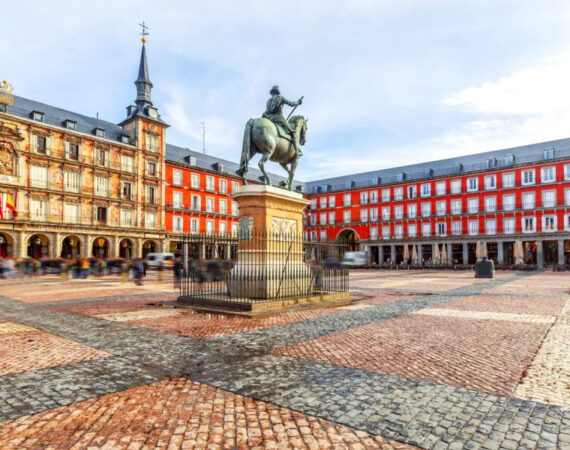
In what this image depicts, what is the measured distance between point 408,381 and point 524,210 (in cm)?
4601

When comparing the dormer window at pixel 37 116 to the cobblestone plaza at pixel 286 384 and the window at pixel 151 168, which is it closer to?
the window at pixel 151 168

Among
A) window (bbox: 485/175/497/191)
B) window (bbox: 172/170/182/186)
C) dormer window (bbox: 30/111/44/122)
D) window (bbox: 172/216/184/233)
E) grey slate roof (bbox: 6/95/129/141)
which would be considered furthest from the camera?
window (bbox: 485/175/497/191)

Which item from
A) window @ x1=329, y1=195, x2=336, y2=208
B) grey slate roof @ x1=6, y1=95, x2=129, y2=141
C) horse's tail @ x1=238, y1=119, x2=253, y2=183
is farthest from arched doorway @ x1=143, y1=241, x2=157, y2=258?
horse's tail @ x1=238, y1=119, x2=253, y2=183

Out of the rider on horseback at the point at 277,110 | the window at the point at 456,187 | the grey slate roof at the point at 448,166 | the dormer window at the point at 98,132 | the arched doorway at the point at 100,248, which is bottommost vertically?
the arched doorway at the point at 100,248

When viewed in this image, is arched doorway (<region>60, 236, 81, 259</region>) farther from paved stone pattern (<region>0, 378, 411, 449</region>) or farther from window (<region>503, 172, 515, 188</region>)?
window (<region>503, 172, 515, 188</region>)

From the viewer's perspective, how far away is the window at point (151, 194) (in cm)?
3903

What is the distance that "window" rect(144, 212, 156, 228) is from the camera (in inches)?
1522

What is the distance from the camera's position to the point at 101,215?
1404 inches

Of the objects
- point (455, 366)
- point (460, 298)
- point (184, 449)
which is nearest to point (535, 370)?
point (455, 366)

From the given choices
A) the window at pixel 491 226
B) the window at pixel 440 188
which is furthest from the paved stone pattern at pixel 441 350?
the window at pixel 440 188

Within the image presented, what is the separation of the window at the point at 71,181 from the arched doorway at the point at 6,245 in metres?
6.18

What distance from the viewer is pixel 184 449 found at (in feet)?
8.55

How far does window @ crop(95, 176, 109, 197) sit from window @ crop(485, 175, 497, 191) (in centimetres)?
4246

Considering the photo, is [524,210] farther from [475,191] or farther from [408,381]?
[408,381]
